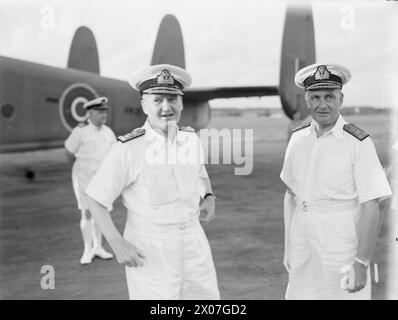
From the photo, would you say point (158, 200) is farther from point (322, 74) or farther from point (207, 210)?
point (322, 74)

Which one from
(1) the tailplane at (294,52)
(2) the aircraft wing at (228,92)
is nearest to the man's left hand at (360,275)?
(1) the tailplane at (294,52)

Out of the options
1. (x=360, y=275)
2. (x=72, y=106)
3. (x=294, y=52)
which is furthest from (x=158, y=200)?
(x=72, y=106)

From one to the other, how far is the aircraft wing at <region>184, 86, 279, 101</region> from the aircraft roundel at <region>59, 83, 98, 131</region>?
9.05 ft

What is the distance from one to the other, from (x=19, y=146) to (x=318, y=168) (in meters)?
5.59

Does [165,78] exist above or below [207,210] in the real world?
above

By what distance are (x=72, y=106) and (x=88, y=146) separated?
3.33 m

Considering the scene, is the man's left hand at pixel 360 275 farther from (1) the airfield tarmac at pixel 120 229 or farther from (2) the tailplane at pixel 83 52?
(2) the tailplane at pixel 83 52

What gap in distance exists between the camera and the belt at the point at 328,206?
6.20ft

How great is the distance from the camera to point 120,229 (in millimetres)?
4500

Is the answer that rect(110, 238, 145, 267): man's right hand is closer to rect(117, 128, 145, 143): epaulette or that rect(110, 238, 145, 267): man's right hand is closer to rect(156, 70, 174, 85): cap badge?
rect(117, 128, 145, 143): epaulette

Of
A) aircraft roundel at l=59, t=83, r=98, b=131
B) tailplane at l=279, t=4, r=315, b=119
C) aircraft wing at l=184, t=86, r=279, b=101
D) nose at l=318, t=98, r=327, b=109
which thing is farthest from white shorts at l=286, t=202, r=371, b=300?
aircraft wing at l=184, t=86, r=279, b=101
